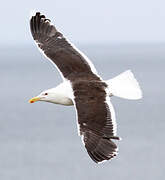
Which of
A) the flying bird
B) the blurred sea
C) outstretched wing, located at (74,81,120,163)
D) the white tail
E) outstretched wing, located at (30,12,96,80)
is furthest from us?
the blurred sea

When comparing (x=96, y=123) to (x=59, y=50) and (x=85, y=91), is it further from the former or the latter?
(x=59, y=50)

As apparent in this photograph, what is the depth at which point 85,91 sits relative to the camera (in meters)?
11.0

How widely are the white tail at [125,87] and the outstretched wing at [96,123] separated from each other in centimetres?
46

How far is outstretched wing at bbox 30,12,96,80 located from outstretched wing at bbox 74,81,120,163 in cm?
103

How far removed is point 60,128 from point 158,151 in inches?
671

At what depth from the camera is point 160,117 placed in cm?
6975

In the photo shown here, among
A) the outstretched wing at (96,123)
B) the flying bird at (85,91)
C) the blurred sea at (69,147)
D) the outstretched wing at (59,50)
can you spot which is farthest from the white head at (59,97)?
the blurred sea at (69,147)

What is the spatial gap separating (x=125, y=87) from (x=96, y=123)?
1.77 meters

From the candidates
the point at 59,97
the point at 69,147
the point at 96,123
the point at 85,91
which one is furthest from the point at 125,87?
the point at 69,147

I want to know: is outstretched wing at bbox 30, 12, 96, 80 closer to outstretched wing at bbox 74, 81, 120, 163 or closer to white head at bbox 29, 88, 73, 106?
white head at bbox 29, 88, 73, 106

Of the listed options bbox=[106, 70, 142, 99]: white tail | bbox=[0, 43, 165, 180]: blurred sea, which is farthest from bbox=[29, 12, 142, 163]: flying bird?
bbox=[0, 43, 165, 180]: blurred sea

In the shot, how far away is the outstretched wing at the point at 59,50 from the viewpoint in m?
12.1

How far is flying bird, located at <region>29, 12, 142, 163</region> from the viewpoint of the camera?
9.88 metres

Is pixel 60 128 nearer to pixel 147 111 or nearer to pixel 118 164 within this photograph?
pixel 147 111
